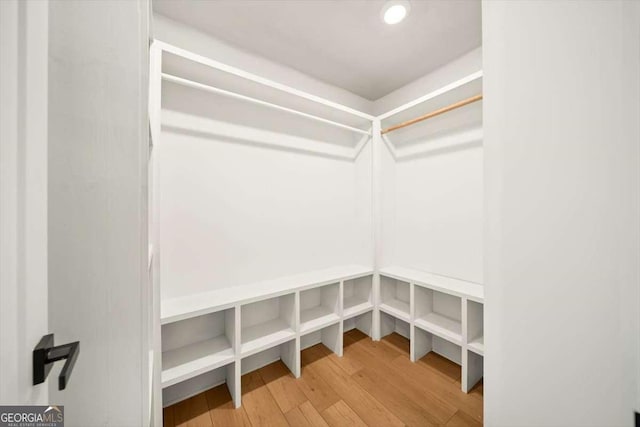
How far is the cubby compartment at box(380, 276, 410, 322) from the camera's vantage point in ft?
6.68

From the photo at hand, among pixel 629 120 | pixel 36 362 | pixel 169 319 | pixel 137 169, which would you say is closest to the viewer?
pixel 36 362

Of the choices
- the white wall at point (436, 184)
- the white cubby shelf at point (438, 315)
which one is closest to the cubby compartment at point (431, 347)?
the white cubby shelf at point (438, 315)

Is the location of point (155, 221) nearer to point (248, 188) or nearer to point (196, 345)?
point (248, 188)

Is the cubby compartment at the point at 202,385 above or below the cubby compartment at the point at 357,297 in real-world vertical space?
below

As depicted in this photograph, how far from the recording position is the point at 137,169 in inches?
25.9

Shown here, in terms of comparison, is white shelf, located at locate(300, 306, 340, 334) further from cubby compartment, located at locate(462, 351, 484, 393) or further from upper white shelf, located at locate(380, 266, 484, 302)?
cubby compartment, located at locate(462, 351, 484, 393)

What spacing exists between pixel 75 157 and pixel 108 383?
61 centimetres

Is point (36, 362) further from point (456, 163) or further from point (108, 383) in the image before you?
point (456, 163)

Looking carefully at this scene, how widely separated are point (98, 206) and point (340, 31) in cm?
169

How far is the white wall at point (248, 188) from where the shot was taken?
146 centimetres

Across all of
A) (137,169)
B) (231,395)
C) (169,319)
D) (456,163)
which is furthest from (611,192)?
(231,395)

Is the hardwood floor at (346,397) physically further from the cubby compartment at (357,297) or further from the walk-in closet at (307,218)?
the cubby compartment at (357,297)

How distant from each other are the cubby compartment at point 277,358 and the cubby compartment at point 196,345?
0.24 meters

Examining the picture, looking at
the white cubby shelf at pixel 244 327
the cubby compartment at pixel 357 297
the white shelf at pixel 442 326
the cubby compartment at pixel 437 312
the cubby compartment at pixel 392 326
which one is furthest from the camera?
the cubby compartment at pixel 392 326
